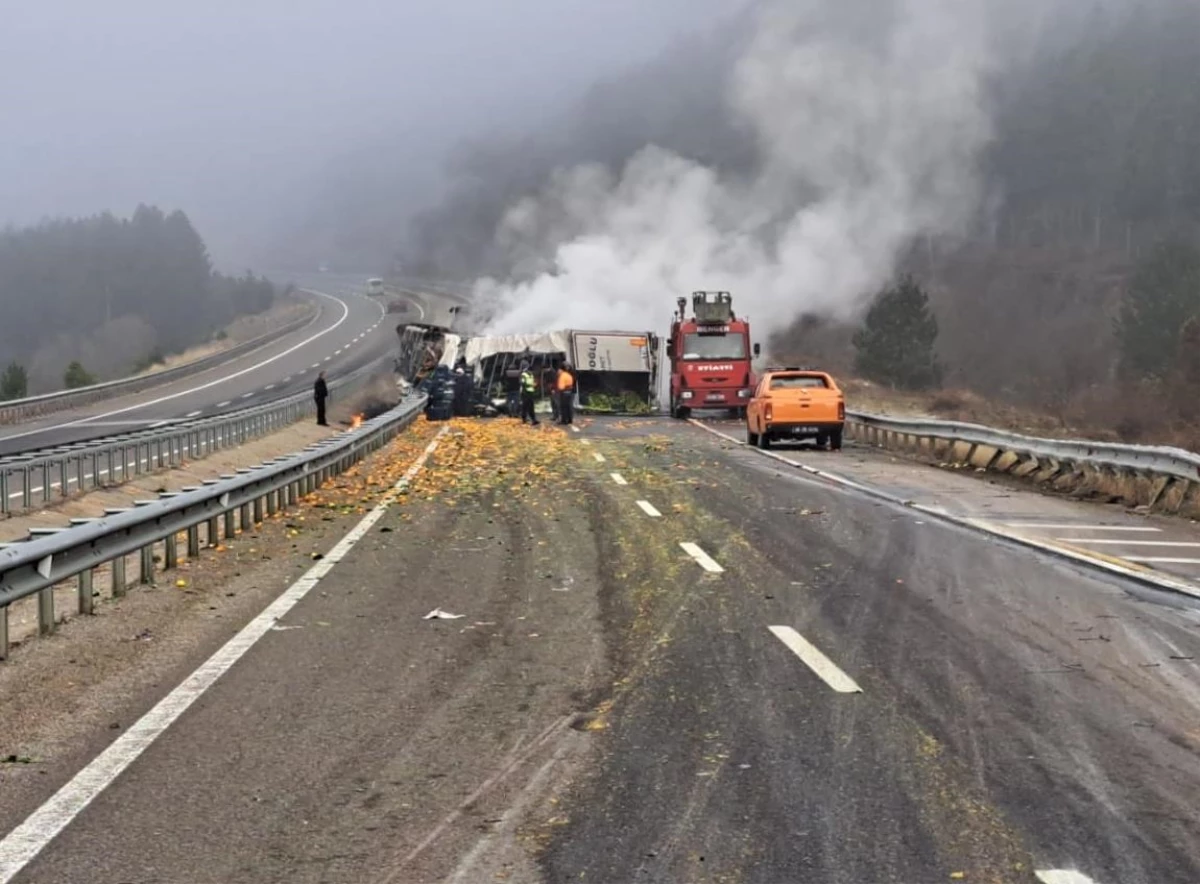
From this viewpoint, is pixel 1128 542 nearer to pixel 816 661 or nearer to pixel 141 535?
pixel 816 661

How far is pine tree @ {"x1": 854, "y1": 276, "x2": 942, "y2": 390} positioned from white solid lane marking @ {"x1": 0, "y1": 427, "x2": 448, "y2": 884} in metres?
79.4

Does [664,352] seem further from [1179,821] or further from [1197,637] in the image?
[1179,821]

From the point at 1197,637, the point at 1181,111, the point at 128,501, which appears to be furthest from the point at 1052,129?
the point at 1197,637

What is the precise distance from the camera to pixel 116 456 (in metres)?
29.8

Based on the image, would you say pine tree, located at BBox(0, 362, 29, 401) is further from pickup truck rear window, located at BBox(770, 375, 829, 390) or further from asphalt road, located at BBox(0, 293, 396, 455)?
pickup truck rear window, located at BBox(770, 375, 829, 390)

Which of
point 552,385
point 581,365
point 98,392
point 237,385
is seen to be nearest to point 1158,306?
point 581,365

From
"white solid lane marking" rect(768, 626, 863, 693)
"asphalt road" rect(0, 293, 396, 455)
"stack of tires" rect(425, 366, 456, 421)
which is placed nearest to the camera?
"white solid lane marking" rect(768, 626, 863, 693)

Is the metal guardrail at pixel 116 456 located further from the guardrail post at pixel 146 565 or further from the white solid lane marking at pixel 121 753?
the white solid lane marking at pixel 121 753

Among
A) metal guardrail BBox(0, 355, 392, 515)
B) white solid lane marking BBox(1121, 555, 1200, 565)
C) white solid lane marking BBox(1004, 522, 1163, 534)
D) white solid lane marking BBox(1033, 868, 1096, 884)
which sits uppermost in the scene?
white solid lane marking BBox(1033, 868, 1096, 884)

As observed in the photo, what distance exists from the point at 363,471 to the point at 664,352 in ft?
80.1

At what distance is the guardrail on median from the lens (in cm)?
1797

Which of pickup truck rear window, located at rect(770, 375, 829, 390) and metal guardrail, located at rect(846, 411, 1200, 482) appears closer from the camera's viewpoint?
metal guardrail, located at rect(846, 411, 1200, 482)

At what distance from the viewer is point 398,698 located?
731 cm

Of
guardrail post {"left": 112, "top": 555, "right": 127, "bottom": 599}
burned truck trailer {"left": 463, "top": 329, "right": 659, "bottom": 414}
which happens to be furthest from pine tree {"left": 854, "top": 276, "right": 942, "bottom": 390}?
guardrail post {"left": 112, "top": 555, "right": 127, "bottom": 599}
